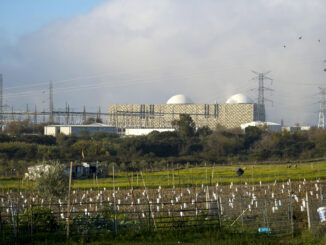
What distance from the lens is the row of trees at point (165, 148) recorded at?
49406 millimetres

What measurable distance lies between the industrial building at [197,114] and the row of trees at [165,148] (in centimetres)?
3114

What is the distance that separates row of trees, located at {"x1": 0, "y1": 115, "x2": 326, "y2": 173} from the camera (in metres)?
49.4

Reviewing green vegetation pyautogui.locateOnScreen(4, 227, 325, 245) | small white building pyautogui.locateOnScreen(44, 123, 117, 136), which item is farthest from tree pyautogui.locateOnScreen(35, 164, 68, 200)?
small white building pyautogui.locateOnScreen(44, 123, 117, 136)

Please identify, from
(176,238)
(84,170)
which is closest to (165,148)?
(84,170)

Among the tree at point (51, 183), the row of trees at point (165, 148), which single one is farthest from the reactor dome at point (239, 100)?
the tree at point (51, 183)

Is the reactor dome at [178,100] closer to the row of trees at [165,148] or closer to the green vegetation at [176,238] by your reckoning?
the row of trees at [165,148]

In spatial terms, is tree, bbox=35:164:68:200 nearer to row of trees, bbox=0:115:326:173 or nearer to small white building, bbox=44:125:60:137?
row of trees, bbox=0:115:326:173

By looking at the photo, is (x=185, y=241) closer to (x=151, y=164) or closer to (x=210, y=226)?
(x=210, y=226)

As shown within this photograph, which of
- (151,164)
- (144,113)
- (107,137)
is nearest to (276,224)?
(151,164)

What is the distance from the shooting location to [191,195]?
24953 mm

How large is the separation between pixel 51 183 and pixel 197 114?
8116 cm

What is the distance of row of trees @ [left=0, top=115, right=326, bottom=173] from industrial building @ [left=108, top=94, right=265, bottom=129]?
3114 centimetres

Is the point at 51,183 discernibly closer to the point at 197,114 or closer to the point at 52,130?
the point at 52,130

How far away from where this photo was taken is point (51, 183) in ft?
66.0
